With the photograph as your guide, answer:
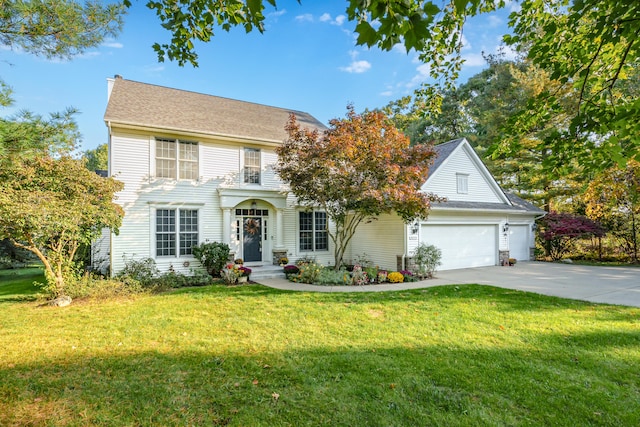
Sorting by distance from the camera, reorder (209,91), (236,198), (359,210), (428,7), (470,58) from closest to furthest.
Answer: (428,7)
(470,58)
(359,210)
(236,198)
(209,91)

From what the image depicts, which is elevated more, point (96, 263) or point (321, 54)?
point (321, 54)

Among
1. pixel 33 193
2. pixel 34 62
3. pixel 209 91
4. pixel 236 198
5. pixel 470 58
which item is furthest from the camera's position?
pixel 209 91

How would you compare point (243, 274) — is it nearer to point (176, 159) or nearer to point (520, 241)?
point (176, 159)

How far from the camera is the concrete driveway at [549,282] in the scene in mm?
8320

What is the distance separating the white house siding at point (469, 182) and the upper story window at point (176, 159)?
946 cm

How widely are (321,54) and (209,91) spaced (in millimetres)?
7728

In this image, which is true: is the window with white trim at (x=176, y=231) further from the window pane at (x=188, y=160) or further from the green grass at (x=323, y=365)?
the green grass at (x=323, y=365)

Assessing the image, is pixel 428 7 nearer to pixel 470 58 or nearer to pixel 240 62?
pixel 470 58

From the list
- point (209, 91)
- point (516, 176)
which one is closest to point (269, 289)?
point (209, 91)

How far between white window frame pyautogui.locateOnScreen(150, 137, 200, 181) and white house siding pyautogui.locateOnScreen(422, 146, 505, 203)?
936 cm

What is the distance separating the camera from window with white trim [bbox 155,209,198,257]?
11273 millimetres

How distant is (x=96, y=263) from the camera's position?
41.9 feet

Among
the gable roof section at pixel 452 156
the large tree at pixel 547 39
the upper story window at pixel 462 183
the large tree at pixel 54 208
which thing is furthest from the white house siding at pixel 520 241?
the large tree at pixel 54 208

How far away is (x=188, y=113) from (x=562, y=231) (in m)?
19.2
